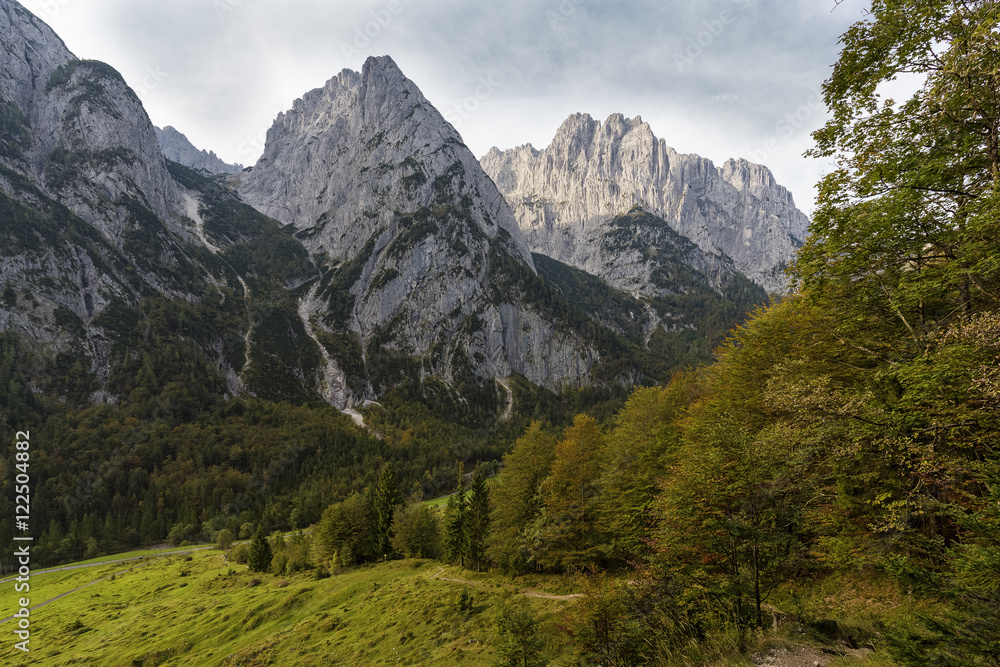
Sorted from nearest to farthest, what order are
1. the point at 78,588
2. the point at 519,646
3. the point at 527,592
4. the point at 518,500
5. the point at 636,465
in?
the point at 519,646 → the point at 636,465 → the point at 527,592 → the point at 518,500 → the point at 78,588

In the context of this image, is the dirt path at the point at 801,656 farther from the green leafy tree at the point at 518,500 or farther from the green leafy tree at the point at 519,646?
the green leafy tree at the point at 518,500

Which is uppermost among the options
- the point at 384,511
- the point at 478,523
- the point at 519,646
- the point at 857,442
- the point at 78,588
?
the point at 857,442

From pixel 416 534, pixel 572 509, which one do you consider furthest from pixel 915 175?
pixel 416 534

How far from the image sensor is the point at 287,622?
3409 centimetres

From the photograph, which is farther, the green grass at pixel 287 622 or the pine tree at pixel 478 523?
the pine tree at pixel 478 523

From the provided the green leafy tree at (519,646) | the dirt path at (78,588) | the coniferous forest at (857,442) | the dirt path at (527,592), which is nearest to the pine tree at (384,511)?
the dirt path at (527,592)

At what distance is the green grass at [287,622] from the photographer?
82.5 ft

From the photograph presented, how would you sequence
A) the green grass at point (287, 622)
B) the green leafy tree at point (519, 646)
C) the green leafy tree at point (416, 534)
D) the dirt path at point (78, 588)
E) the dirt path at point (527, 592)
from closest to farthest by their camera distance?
the green leafy tree at point (519, 646), the green grass at point (287, 622), the dirt path at point (527, 592), the green leafy tree at point (416, 534), the dirt path at point (78, 588)

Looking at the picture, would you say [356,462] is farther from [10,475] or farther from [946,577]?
[946,577]

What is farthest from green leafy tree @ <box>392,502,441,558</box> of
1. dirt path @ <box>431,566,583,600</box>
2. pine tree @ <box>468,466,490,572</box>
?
dirt path @ <box>431,566,583,600</box>

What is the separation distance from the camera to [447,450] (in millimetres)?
155250

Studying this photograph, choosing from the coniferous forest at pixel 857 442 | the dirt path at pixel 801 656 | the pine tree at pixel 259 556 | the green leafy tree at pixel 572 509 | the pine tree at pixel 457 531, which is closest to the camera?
the coniferous forest at pixel 857 442

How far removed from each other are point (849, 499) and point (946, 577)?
5960 mm

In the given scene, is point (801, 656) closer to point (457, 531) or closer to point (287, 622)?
point (457, 531)
